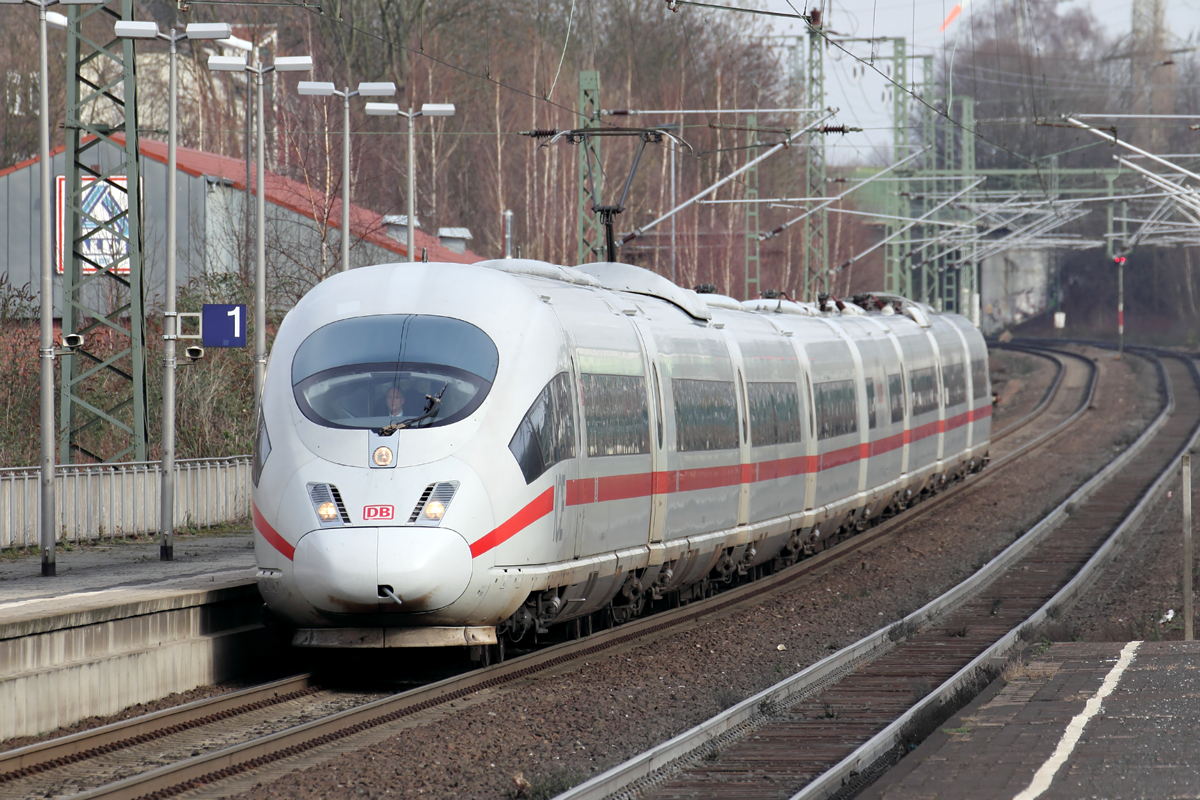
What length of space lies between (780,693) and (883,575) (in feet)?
29.7

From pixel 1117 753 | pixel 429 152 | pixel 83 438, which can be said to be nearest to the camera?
pixel 1117 753

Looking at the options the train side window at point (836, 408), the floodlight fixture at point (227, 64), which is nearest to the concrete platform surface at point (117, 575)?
the floodlight fixture at point (227, 64)

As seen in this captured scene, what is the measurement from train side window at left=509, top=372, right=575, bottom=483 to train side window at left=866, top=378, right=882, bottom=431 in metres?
12.0

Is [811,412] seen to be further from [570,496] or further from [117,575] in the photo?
[117,575]

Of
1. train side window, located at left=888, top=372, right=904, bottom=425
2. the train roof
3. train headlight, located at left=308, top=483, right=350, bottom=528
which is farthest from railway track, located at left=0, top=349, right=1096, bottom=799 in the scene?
train side window, located at left=888, top=372, right=904, bottom=425

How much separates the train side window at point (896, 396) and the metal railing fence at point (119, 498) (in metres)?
10.1

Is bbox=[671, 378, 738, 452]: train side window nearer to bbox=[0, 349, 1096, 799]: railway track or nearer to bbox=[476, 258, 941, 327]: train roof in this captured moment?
bbox=[476, 258, 941, 327]: train roof

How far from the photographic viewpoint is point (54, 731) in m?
10.3

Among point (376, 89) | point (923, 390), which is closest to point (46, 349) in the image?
point (376, 89)

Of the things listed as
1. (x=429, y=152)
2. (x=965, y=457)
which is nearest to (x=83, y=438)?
(x=965, y=457)

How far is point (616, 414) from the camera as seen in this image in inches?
530

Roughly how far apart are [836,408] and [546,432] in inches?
416

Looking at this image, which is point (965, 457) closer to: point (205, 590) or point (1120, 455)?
point (1120, 455)

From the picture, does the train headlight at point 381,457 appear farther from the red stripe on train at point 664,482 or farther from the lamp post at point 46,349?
the lamp post at point 46,349
